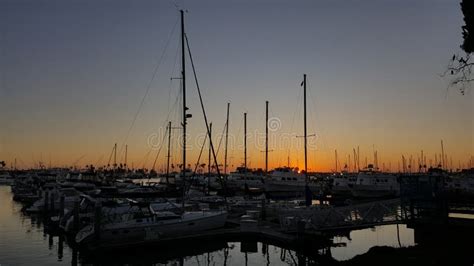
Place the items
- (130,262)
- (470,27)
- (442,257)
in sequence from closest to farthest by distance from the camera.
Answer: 1. (470,27)
2. (442,257)
3. (130,262)

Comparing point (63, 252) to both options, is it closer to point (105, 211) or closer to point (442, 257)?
A: point (105, 211)

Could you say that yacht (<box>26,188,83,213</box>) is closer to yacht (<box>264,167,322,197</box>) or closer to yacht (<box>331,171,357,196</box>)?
yacht (<box>264,167,322,197</box>)

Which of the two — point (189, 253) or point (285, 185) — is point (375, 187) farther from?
point (189, 253)

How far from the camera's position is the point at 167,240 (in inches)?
1065

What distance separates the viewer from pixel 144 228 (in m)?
26.6

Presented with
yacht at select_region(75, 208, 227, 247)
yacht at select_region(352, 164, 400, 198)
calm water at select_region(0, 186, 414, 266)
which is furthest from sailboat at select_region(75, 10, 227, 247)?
yacht at select_region(352, 164, 400, 198)

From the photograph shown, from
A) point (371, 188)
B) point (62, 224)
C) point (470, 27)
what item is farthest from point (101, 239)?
point (371, 188)

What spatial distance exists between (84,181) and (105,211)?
35.5 m

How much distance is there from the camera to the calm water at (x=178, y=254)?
24.5 metres

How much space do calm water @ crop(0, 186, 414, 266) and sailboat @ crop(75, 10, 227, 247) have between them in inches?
34.5

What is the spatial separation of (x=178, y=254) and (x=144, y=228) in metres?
2.70

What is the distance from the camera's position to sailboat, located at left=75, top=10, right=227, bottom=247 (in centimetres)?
2561

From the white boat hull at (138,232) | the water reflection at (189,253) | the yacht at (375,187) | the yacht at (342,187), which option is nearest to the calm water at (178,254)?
the water reflection at (189,253)

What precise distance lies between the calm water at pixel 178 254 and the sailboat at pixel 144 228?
2.88 ft
